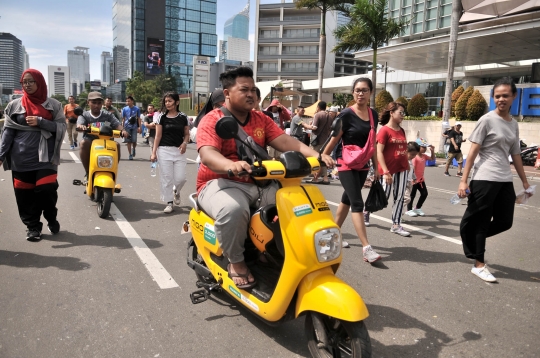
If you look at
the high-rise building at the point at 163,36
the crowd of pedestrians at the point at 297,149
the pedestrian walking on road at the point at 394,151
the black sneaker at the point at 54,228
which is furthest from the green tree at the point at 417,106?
the high-rise building at the point at 163,36

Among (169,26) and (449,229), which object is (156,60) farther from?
(449,229)

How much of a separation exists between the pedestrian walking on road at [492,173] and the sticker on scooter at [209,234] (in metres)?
2.57

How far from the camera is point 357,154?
459cm

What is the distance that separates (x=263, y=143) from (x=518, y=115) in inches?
771

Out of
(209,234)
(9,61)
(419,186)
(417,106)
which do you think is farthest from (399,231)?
(9,61)

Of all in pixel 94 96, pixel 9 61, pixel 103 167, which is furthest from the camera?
pixel 9 61

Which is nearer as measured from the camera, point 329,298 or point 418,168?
point 329,298

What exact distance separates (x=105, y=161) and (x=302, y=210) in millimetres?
4830

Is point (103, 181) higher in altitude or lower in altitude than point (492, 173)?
lower

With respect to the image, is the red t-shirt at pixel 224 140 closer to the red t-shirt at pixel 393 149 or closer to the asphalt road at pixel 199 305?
the asphalt road at pixel 199 305

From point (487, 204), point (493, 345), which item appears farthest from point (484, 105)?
point (493, 345)

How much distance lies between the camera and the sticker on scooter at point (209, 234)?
3253 millimetres

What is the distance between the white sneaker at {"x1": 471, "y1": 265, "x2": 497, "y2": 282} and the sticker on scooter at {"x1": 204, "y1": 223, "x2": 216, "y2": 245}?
2771 millimetres

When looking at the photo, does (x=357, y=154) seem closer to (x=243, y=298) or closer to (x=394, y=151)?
(x=394, y=151)
